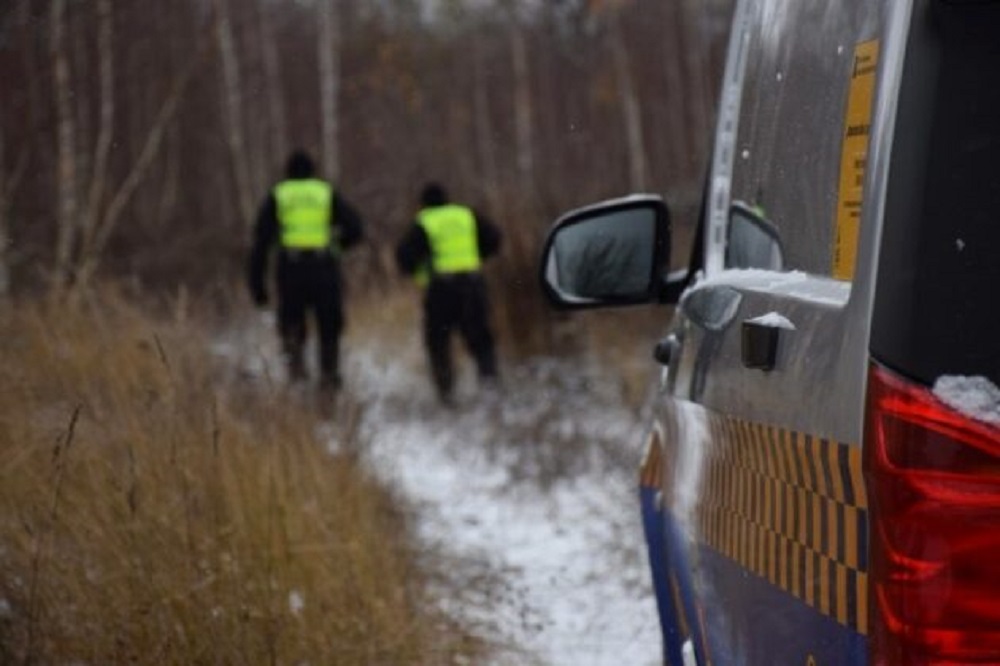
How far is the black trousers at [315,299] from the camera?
16094mm

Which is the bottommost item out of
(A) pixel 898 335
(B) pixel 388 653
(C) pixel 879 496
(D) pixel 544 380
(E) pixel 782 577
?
(D) pixel 544 380

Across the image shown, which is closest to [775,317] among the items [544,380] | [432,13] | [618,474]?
[618,474]

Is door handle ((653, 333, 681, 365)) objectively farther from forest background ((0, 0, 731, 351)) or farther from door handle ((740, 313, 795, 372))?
forest background ((0, 0, 731, 351))

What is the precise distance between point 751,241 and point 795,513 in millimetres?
992

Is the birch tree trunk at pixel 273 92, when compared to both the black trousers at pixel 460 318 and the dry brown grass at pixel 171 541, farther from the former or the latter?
the dry brown grass at pixel 171 541

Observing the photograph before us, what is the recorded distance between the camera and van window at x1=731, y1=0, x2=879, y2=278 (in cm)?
293

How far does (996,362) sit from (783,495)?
599mm

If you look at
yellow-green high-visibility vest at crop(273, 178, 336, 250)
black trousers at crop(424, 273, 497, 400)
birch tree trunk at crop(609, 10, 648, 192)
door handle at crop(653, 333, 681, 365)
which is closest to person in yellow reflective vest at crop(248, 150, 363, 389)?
yellow-green high-visibility vest at crop(273, 178, 336, 250)

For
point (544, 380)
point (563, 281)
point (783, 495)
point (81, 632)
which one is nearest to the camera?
point (783, 495)

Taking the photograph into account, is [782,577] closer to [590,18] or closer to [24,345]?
[24,345]

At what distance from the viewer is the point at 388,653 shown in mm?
6680

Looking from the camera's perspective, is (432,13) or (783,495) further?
(432,13)

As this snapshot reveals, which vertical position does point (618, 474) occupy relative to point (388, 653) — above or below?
below

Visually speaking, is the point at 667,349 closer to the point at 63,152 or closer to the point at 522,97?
the point at 63,152
